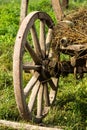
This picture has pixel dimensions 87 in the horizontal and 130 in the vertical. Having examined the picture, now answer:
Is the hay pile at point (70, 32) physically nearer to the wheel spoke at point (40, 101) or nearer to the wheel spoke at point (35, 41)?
the wheel spoke at point (35, 41)

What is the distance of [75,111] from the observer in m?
5.83

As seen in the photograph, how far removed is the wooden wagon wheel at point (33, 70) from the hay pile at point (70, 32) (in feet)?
0.71

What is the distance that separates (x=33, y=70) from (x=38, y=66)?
0.25 feet

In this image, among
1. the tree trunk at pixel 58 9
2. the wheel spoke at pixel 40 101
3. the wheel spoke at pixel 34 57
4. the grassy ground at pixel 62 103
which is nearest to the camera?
the wheel spoke at pixel 34 57

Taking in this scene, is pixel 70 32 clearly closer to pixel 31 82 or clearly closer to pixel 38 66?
pixel 38 66

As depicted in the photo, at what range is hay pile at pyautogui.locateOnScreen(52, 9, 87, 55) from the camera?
5016 millimetres

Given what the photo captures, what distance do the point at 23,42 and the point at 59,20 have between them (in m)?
1.07

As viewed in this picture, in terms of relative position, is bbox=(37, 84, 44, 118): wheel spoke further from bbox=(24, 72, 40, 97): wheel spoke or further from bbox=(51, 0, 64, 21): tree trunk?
bbox=(51, 0, 64, 21): tree trunk

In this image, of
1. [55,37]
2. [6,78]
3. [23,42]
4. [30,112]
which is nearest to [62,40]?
[55,37]

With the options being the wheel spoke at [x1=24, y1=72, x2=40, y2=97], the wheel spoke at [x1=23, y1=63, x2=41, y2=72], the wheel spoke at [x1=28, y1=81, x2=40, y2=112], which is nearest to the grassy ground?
the wheel spoke at [x1=28, y1=81, x2=40, y2=112]

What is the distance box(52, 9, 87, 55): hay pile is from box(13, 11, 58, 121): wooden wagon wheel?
217mm

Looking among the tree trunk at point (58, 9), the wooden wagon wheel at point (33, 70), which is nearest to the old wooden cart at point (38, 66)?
the wooden wagon wheel at point (33, 70)

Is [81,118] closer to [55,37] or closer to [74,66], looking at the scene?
[74,66]

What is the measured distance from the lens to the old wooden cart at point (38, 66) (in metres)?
4.68
